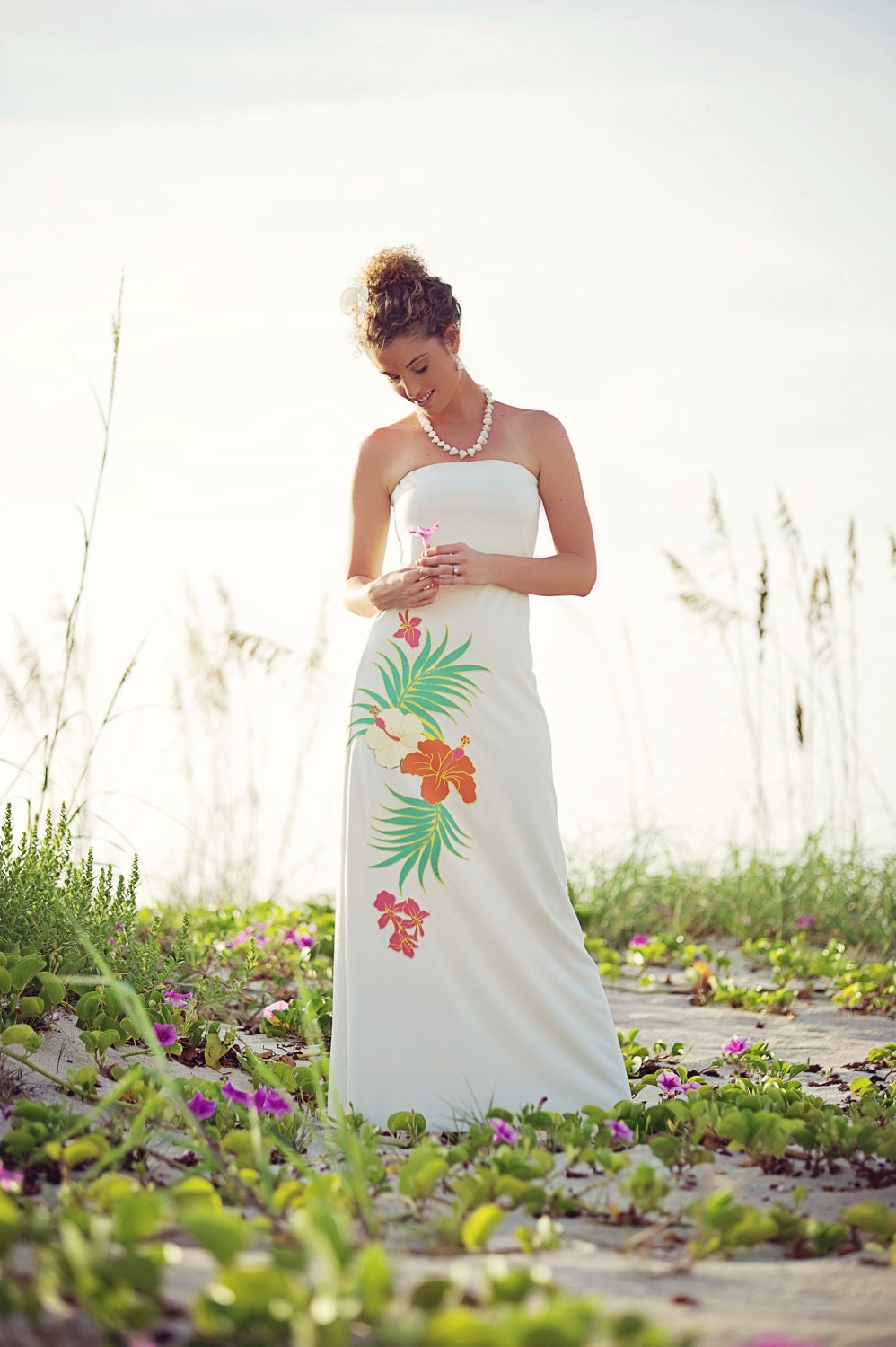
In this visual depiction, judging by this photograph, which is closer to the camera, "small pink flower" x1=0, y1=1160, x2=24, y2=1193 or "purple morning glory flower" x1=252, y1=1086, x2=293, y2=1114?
"small pink flower" x1=0, y1=1160, x2=24, y2=1193

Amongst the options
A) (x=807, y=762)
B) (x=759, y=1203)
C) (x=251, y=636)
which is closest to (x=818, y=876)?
(x=807, y=762)

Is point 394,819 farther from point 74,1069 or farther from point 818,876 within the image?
point 818,876

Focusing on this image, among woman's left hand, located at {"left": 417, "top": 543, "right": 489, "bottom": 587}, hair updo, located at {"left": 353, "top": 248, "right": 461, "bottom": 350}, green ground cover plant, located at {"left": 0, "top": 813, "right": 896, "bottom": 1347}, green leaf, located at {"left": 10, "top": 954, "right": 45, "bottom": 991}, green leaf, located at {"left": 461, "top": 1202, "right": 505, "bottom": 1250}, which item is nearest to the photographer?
green ground cover plant, located at {"left": 0, "top": 813, "right": 896, "bottom": 1347}

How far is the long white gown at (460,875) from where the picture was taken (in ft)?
8.09

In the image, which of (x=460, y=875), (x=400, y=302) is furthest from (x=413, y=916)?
(x=400, y=302)

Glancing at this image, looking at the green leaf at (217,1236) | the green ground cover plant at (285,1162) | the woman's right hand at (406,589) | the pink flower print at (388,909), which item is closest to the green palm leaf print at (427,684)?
the woman's right hand at (406,589)

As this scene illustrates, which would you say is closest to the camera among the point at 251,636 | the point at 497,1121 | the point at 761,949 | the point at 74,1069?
the point at 497,1121

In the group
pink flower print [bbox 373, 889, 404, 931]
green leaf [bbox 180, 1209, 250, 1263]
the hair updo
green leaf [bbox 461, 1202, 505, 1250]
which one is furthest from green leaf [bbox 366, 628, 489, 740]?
green leaf [bbox 180, 1209, 250, 1263]

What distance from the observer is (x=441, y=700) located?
2596 mm

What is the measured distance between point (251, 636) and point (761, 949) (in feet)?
7.70

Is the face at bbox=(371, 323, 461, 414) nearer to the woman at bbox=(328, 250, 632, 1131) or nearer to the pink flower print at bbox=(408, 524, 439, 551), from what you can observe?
the woman at bbox=(328, 250, 632, 1131)

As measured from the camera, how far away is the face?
2637mm

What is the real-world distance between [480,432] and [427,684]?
63 cm

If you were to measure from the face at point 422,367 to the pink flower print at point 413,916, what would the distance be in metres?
1.16
